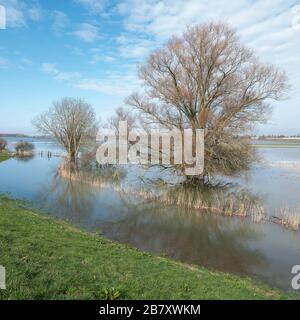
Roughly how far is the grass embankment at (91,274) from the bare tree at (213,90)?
1264 centimetres

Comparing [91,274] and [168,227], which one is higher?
[91,274]

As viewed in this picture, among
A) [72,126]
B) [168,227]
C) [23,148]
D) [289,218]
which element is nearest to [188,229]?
[168,227]

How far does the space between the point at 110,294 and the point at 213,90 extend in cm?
1745

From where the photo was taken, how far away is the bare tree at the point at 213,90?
19.5 meters

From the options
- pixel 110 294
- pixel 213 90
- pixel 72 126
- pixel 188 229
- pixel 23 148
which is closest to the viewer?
pixel 110 294

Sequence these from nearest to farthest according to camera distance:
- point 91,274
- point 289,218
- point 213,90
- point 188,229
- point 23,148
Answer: point 91,274 < point 188,229 < point 289,218 < point 213,90 < point 23,148

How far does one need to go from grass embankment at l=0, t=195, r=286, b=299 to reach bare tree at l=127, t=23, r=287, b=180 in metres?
12.6

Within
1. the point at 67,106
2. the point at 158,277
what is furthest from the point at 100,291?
the point at 67,106

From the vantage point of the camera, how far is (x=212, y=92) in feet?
67.3

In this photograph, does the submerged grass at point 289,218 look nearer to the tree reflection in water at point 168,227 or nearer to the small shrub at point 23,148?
the tree reflection in water at point 168,227

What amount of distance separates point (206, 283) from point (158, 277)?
1126 millimetres

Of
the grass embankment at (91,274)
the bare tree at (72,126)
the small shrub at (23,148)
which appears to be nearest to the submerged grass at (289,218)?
the grass embankment at (91,274)

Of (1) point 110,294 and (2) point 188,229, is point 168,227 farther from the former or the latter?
(1) point 110,294

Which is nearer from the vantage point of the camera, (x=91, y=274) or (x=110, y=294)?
(x=110, y=294)
